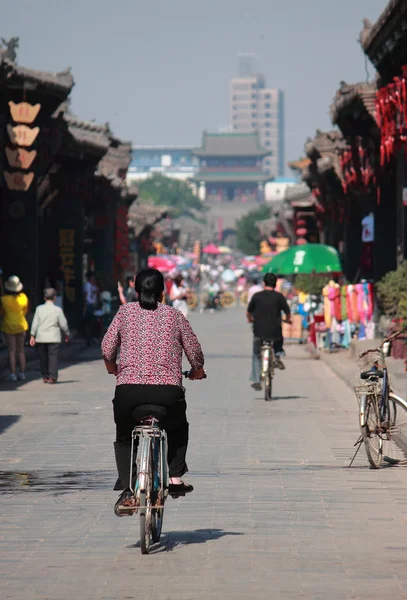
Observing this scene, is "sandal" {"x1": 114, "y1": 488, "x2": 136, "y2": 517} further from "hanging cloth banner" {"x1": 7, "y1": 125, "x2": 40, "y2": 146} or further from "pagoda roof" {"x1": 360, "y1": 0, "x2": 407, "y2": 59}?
"hanging cloth banner" {"x1": 7, "y1": 125, "x2": 40, "y2": 146}

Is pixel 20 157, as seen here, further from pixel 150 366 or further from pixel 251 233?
pixel 251 233

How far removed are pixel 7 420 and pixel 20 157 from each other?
12415 mm

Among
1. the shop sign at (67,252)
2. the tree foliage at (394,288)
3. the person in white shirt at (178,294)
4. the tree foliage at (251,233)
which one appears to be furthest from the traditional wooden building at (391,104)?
the tree foliage at (251,233)

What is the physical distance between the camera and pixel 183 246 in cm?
14650

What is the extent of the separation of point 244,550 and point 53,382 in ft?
43.3

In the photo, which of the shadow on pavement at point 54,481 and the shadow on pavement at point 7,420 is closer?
the shadow on pavement at point 54,481

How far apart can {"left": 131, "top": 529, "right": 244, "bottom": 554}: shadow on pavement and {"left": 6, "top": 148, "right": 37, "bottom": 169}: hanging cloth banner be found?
19.1 m

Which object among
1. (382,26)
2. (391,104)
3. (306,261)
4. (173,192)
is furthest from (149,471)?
(173,192)

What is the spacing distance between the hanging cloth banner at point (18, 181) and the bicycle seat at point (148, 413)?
19614 mm

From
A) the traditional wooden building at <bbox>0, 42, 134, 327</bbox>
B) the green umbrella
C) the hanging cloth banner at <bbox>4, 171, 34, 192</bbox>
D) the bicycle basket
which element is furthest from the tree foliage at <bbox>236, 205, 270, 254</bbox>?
the bicycle basket

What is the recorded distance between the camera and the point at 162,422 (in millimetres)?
7742

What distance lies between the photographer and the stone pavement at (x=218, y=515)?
6781mm

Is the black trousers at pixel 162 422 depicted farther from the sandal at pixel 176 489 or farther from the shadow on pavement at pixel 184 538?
the shadow on pavement at pixel 184 538

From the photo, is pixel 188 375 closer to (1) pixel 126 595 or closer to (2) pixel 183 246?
(1) pixel 126 595
